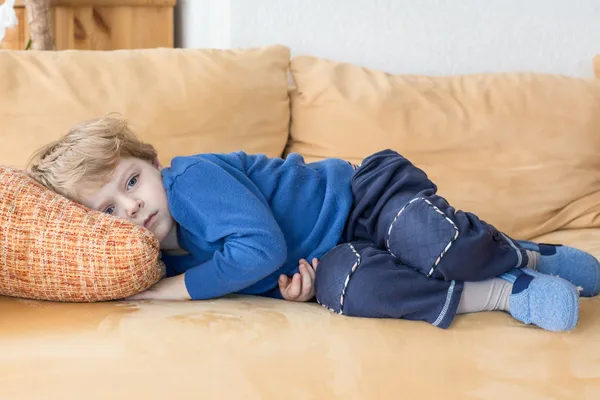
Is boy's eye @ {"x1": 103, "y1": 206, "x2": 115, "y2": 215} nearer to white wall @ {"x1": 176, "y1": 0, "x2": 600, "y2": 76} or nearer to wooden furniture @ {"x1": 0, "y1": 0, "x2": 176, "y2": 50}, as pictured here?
white wall @ {"x1": 176, "y1": 0, "x2": 600, "y2": 76}

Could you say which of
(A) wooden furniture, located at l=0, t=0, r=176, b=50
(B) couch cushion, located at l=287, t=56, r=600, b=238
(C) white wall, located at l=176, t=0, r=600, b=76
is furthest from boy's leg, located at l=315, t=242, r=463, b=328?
(A) wooden furniture, located at l=0, t=0, r=176, b=50

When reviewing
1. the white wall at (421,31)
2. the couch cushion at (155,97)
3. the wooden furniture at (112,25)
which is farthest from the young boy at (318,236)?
the wooden furniture at (112,25)

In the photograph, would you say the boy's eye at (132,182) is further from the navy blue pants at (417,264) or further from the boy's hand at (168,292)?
the navy blue pants at (417,264)

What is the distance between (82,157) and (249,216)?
299 mm

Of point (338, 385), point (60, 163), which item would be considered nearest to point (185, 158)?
point (60, 163)

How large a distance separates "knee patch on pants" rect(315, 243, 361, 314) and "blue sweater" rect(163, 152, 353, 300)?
0.07 metres

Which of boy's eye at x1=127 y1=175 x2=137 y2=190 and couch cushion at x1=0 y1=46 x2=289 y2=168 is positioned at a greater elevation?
couch cushion at x1=0 y1=46 x2=289 y2=168

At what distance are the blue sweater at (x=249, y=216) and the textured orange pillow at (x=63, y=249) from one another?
121mm

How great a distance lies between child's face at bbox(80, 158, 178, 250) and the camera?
3.77 feet

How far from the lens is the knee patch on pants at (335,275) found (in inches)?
43.5

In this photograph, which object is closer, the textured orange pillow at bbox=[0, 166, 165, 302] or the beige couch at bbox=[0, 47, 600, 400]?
the beige couch at bbox=[0, 47, 600, 400]

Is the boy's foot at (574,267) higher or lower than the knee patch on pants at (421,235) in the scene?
lower

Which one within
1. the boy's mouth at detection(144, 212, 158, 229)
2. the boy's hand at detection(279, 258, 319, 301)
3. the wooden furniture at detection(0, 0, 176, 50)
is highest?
Result: the wooden furniture at detection(0, 0, 176, 50)

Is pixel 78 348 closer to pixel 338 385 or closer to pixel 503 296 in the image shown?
pixel 338 385
